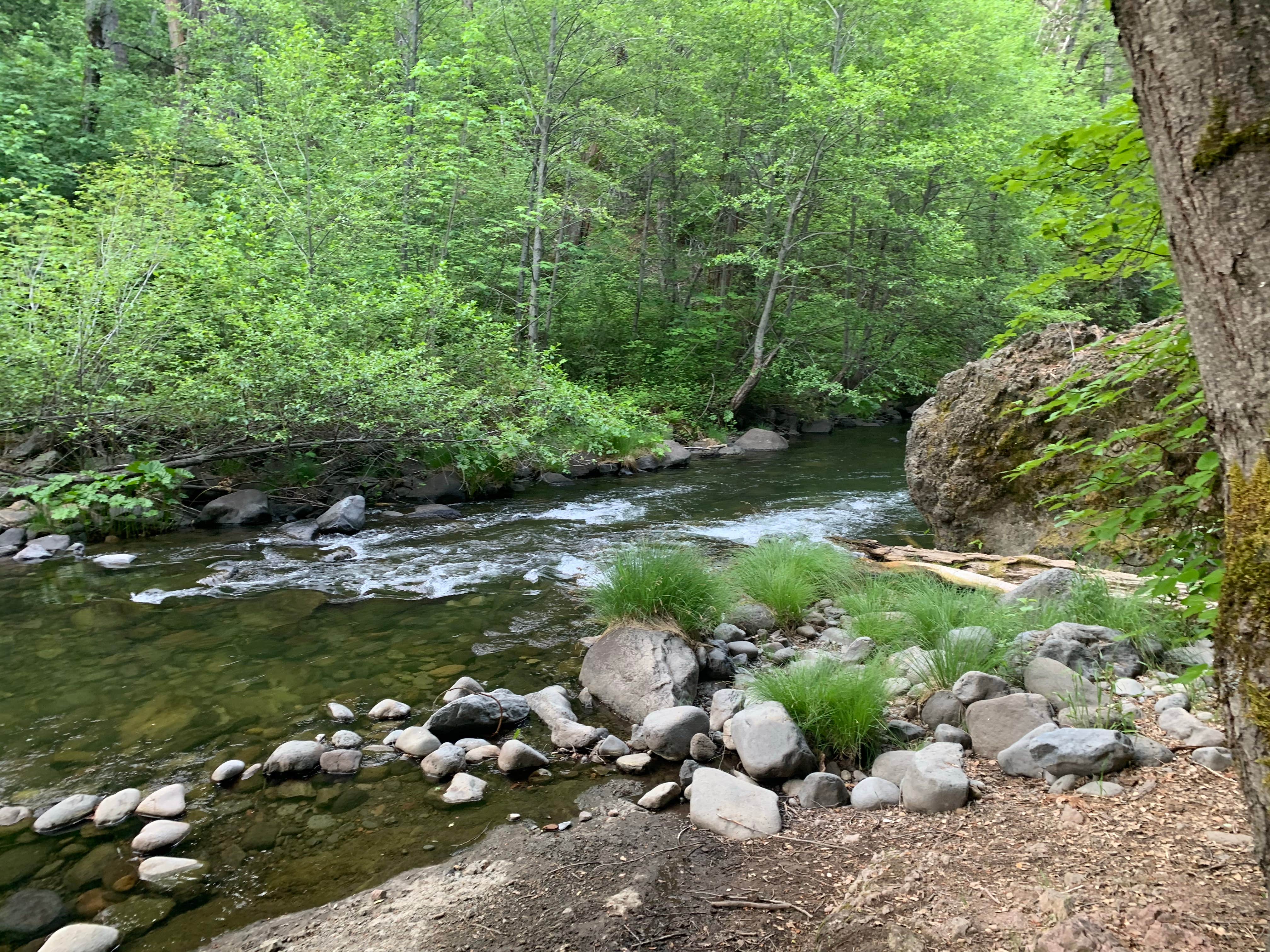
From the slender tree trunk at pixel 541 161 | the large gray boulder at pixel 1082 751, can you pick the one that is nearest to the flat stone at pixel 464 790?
the large gray boulder at pixel 1082 751

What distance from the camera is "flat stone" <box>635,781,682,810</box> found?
3.80 metres

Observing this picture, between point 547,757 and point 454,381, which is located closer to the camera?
point 547,757

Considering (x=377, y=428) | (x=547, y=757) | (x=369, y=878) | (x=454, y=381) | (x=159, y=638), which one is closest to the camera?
(x=369, y=878)

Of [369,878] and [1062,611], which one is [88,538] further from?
[1062,611]

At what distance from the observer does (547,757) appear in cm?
443

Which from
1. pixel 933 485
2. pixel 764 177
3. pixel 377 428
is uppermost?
pixel 764 177

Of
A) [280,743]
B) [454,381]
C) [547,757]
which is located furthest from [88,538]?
[547,757]

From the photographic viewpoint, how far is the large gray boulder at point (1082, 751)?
11.1ft

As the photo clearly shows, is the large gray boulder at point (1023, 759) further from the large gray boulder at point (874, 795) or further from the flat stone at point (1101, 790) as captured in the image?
the large gray boulder at point (874, 795)

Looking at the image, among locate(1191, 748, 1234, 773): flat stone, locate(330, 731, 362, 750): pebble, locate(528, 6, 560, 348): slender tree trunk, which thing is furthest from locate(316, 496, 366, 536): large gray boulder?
locate(1191, 748, 1234, 773): flat stone

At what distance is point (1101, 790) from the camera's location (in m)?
3.24

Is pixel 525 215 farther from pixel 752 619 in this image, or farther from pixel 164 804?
pixel 164 804

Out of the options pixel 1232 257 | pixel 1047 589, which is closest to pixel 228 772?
pixel 1232 257

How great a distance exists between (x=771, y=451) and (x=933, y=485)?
394 inches
